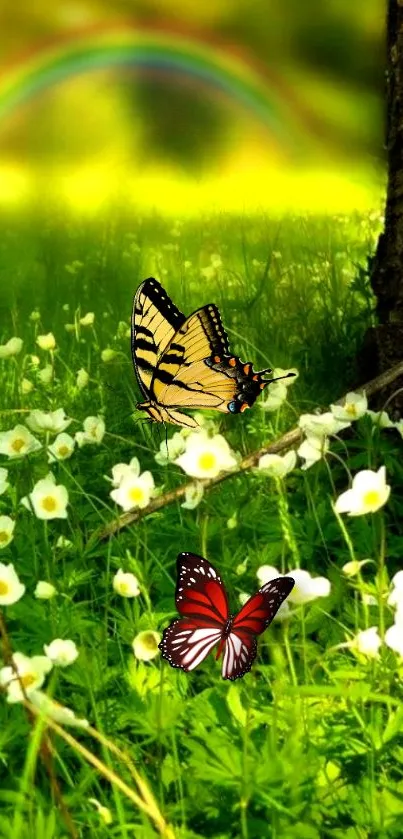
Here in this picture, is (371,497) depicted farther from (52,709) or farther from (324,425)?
(52,709)

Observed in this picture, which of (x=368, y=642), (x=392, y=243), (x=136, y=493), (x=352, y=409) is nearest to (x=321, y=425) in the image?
(x=352, y=409)

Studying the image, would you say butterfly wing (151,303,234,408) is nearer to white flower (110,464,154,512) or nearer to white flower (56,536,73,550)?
white flower (56,536,73,550)

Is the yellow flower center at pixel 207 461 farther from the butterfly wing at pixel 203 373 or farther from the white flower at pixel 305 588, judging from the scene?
the butterfly wing at pixel 203 373

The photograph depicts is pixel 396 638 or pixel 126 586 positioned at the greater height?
pixel 126 586

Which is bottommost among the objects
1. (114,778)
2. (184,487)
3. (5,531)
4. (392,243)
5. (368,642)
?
(114,778)

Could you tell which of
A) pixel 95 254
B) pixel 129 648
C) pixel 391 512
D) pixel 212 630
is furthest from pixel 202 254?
pixel 212 630

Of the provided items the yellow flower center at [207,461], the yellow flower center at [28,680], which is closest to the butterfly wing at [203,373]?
the yellow flower center at [207,461]

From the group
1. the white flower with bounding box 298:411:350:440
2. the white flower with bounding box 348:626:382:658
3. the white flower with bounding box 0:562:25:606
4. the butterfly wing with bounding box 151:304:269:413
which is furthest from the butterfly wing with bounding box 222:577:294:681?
the butterfly wing with bounding box 151:304:269:413

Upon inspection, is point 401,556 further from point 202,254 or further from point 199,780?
point 202,254
